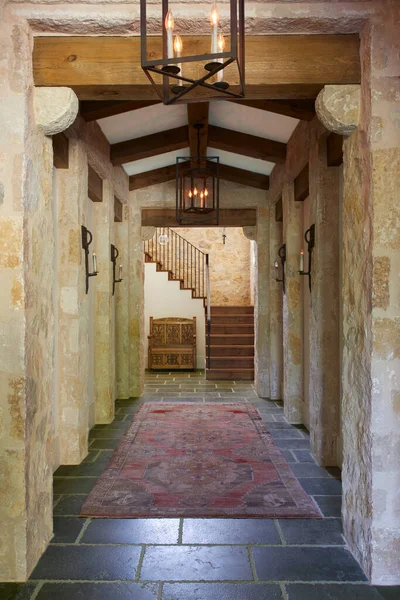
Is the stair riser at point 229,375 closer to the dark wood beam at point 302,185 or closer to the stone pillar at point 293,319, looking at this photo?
the stone pillar at point 293,319

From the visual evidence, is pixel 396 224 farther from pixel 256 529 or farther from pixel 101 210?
pixel 101 210

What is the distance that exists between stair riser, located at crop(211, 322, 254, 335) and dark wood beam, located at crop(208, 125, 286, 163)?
4.42 metres

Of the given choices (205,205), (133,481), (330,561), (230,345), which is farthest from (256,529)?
(230,345)

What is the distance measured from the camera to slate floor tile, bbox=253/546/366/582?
2.43 meters

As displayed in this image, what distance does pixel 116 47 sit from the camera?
8.48ft

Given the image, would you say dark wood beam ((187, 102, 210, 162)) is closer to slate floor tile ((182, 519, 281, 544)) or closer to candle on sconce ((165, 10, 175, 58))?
candle on sconce ((165, 10, 175, 58))

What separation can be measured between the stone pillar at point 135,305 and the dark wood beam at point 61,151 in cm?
318

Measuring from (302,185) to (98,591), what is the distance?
13.7ft

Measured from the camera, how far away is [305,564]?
2.55 meters

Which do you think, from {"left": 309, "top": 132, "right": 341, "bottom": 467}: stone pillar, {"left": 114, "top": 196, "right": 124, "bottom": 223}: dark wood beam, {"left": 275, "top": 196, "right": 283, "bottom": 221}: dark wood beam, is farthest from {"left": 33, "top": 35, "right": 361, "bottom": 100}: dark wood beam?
{"left": 275, "top": 196, "right": 283, "bottom": 221}: dark wood beam

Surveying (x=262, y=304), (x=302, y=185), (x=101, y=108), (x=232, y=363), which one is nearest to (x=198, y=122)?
(x=101, y=108)

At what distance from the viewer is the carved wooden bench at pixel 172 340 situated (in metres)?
9.91

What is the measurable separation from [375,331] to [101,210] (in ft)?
13.1

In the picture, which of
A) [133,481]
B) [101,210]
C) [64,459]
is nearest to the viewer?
[133,481]
